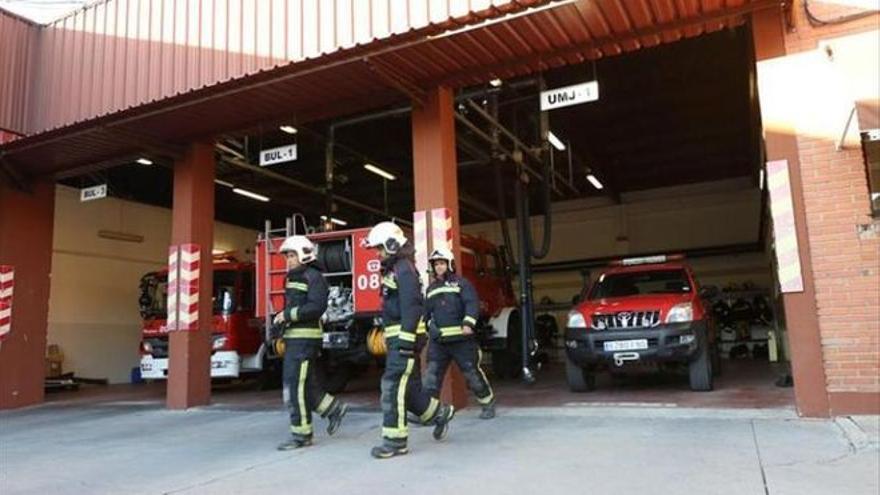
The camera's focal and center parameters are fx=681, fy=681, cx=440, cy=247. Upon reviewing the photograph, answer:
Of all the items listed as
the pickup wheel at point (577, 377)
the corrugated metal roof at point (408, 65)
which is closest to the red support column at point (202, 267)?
the corrugated metal roof at point (408, 65)

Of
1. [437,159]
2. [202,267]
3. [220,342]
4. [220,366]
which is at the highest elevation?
[437,159]

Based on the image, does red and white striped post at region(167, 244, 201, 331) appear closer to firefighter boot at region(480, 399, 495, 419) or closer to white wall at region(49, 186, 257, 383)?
firefighter boot at region(480, 399, 495, 419)

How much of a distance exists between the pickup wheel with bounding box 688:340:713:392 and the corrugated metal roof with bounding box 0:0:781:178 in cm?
401

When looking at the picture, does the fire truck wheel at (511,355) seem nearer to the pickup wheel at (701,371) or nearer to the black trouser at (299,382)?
the pickup wheel at (701,371)

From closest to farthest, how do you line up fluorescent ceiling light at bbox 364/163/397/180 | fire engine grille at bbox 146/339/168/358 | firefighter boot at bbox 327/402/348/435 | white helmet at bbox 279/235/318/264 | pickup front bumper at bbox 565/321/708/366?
white helmet at bbox 279/235/318/264 < firefighter boot at bbox 327/402/348/435 < pickup front bumper at bbox 565/321/708/366 < fire engine grille at bbox 146/339/168/358 < fluorescent ceiling light at bbox 364/163/397/180

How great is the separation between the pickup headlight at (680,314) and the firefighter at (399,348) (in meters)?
3.78

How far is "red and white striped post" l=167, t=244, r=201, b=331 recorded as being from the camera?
1027 centimetres

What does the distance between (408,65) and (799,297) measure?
16.3 feet

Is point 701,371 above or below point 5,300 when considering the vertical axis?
below

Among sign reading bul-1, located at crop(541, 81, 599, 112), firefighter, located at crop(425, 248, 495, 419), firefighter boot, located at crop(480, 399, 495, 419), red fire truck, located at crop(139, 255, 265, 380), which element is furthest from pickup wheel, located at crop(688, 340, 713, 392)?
red fire truck, located at crop(139, 255, 265, 380)

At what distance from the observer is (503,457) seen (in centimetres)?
564

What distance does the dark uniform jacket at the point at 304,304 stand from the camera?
6.45 meters

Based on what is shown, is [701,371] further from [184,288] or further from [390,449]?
[184,288]

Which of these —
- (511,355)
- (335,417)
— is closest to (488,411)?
(335,417)
